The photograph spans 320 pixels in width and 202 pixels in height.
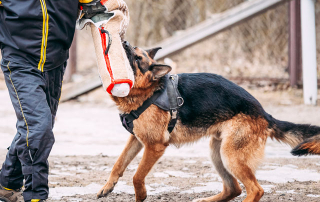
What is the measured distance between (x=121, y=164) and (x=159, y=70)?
2.90ft

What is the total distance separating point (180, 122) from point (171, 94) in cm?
25

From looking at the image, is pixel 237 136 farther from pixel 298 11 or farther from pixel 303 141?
pixel 298 11

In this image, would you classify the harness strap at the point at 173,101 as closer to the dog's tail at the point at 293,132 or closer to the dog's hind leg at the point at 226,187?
the dog's hind leg at the point at 226,187

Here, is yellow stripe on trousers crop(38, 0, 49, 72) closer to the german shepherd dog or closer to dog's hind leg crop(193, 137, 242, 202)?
the german shepherd dog

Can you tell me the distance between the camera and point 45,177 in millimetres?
3141

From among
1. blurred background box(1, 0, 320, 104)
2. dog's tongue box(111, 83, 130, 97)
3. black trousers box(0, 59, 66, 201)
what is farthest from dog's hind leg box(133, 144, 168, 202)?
blurred background box(1, 0, 320, 104)

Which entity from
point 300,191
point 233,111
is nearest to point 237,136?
point 233,111

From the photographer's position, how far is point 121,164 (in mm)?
3766

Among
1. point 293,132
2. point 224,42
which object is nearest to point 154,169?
point 293,132

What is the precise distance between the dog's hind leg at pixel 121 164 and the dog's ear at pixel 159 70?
2.00 ft

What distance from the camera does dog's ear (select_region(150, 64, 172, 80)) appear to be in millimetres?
3586

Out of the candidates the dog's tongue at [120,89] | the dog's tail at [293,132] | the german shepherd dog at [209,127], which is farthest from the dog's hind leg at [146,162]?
the dog's tail at [293,132]

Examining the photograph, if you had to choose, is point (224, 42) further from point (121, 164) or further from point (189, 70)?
point (121, 164)

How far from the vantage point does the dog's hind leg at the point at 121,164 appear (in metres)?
3.67
